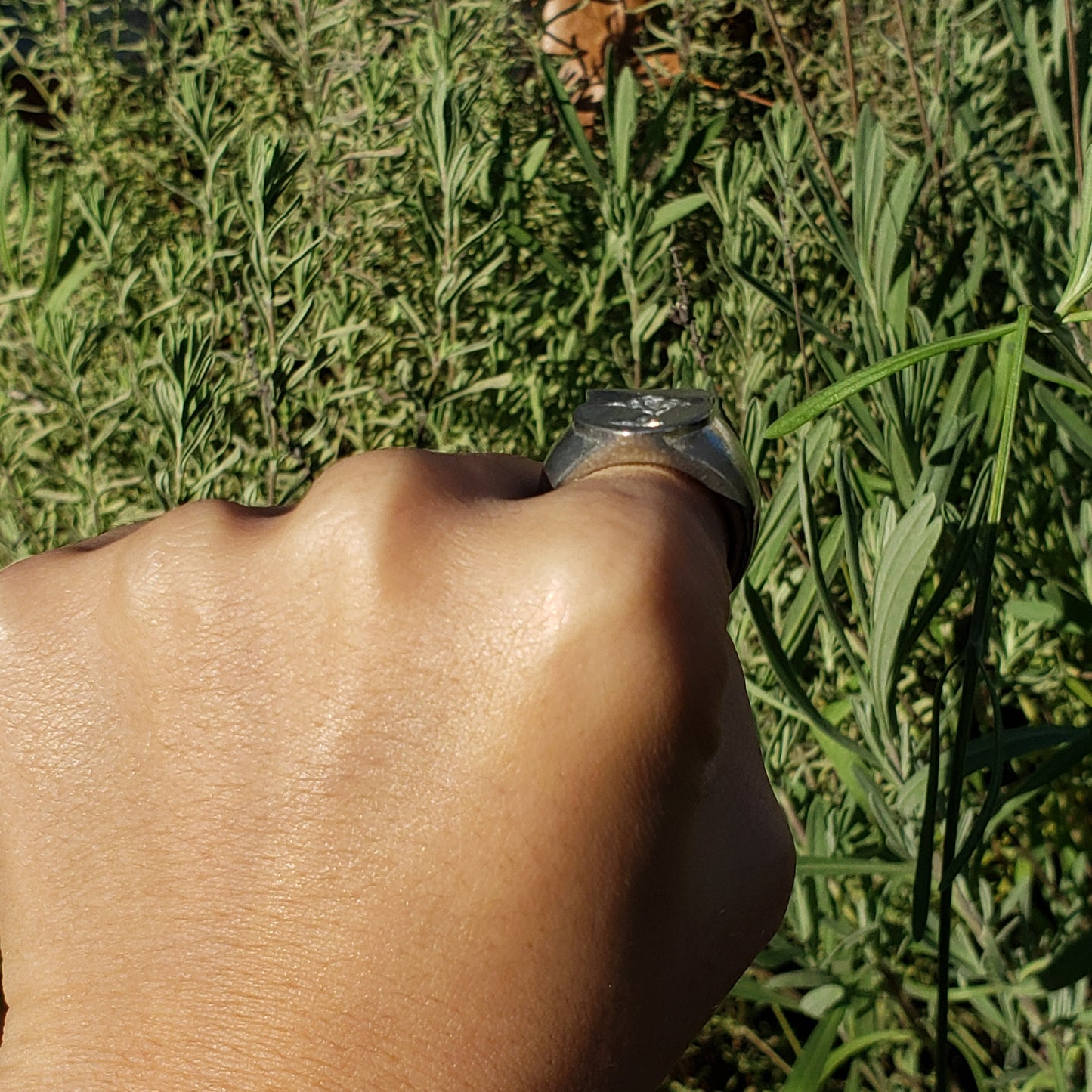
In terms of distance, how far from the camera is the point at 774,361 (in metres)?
1.25

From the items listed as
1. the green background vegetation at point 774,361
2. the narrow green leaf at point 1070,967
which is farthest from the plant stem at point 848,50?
the narrow green leaf at point 1070,967

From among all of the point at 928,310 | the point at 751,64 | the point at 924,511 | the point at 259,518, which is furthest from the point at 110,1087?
the point at 751,64

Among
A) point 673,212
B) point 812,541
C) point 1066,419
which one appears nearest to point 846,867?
point 812,541

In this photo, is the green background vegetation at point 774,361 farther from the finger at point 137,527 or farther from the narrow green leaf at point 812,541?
the finger at point 137,527

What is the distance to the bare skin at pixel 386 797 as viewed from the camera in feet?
1.50

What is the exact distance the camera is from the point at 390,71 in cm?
A: 144

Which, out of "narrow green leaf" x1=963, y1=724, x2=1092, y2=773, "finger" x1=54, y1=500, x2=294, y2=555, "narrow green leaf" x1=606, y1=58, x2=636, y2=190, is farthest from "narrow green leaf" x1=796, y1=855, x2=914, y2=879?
"narrow green leaf" x1=606, y1=58, x2=636, y2=190

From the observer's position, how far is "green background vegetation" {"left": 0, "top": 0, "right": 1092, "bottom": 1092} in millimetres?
922

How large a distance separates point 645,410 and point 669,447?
0.03m

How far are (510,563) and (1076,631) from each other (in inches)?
29.2

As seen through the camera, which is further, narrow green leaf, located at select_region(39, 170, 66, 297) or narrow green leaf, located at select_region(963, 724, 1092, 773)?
narrow green leaf, located at select_region(39, 170, 66, 297)

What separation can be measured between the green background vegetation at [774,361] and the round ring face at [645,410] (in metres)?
0.16

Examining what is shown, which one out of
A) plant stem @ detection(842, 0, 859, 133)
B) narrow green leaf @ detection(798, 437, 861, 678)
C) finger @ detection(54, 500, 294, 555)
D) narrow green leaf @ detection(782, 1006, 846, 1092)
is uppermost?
plant stem @ detection(842, 0, 859, 133)

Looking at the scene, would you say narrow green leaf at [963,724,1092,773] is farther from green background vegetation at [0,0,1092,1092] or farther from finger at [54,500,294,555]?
finger at [54,500,294,555]
